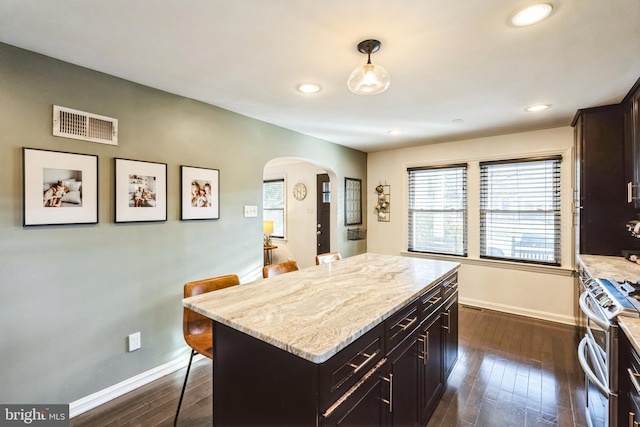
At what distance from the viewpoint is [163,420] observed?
190cm

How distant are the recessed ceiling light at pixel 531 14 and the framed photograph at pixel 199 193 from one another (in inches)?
97.4

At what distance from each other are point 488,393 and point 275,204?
5065mm

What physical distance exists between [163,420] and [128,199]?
1546 mm

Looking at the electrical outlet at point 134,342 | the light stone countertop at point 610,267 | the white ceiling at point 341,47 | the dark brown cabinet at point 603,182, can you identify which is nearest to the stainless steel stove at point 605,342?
the light stone countertop at point 610,267

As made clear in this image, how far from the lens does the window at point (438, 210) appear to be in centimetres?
425

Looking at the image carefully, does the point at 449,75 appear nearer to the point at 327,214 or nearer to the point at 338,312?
the point at 338,312

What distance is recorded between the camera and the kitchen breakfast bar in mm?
1056

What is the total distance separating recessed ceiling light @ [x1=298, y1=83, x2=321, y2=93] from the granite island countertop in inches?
91.5

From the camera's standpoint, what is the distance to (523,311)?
12.4ft

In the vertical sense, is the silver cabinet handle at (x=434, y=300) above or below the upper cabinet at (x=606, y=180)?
below

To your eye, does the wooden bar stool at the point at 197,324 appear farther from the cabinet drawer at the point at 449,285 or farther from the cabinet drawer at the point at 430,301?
the cabinet drawer at the point at 449,285

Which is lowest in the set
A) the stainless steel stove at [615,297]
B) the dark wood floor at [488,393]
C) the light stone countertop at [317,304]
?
the dark wood floor at [488,393]

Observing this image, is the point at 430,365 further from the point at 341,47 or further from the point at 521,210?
the point at 521,210

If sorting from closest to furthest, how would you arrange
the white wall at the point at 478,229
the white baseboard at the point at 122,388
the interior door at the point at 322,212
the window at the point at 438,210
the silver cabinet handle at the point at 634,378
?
the silver cabinet handle at the point at 634,378 < the white baseboard at the point at 122,388 < the white wall at the point at 478,229 < the window at the point at 438,210 < the interior door at the point at 322,212
